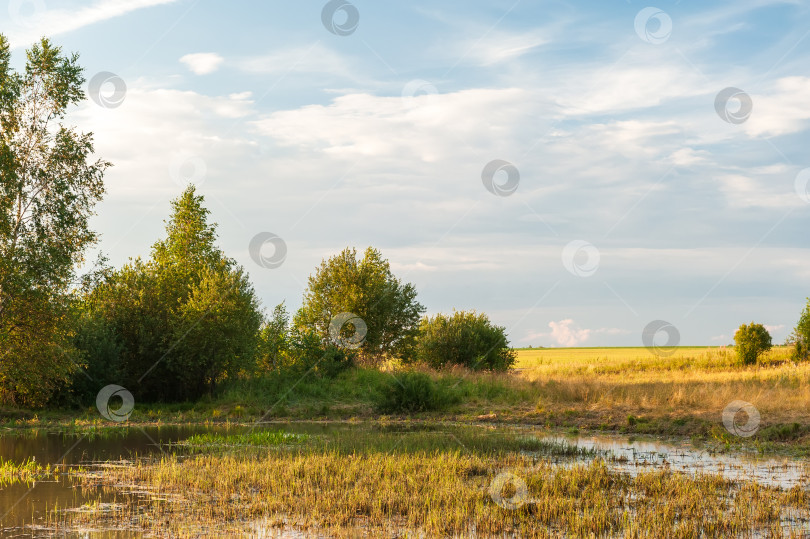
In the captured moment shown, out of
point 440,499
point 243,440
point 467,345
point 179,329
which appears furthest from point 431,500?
point 467,345

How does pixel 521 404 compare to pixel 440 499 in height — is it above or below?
above

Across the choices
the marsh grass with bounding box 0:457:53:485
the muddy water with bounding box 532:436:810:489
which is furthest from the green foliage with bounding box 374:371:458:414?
the marsh grass with bounding box 0:457:53:485

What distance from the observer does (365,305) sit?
183 ft

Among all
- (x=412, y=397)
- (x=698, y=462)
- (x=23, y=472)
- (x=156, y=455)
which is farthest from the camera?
(x=412, y=397)

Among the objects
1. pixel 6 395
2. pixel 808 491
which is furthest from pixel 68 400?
pixel 808 491

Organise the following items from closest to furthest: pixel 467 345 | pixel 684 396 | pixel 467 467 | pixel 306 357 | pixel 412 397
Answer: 1. pixel 467 467
2. pixel 684 396
3. pixel 412 397
4. pixel 306 357
5. pixel 467 345

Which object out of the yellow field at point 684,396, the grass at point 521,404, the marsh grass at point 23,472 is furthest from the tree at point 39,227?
the yellow field at point 684,396

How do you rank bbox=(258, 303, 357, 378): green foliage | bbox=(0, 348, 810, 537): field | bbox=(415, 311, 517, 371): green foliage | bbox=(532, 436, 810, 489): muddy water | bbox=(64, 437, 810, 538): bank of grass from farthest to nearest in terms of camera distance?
bbox=(415, 311, 517, 371): green foliage
bbox=(258, 303, 357, 378): green foliage
bbox=(532, 436, 810, 489): muddy water
bbox=(0, 348, 810, 537): field
bbox=(64, 437, 810, 538): bank of grass

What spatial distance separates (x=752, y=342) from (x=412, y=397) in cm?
3556

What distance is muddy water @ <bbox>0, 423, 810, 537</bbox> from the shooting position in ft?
40.8

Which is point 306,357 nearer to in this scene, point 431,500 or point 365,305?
point 365,305

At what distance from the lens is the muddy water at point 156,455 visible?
12441mm

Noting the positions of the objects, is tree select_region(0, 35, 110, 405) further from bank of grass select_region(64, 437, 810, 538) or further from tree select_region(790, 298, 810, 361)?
tree select_region(790, 298, 810, 361)

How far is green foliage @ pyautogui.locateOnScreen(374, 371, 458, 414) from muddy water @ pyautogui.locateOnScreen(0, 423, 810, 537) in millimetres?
4129
